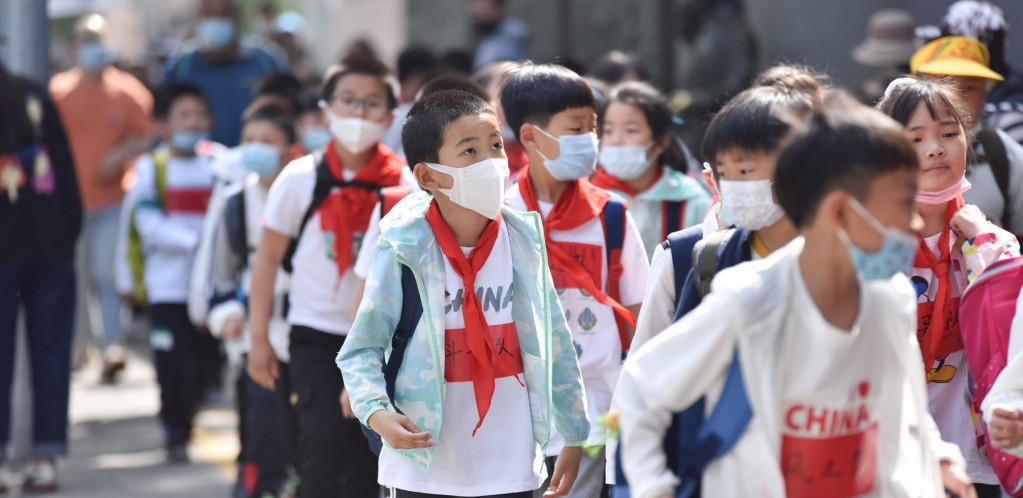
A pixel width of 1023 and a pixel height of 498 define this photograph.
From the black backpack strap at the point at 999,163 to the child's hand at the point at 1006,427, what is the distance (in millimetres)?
1451

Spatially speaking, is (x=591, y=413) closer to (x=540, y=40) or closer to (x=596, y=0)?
(x=596, y=0)

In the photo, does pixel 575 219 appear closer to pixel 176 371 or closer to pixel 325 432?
pixel 325 432

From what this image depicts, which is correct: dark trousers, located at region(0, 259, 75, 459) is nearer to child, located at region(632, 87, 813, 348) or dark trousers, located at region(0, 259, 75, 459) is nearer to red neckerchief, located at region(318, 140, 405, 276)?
red neckerchief, located at region(318, 140, 405, 276)

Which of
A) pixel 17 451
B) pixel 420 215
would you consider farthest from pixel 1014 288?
pixel 17 451

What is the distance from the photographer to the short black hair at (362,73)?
19.0ft

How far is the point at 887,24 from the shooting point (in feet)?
27.6

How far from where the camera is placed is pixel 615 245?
15.5 feet

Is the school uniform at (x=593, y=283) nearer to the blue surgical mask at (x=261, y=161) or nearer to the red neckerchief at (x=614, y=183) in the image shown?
the red neckerchief at (x=614, y=183)

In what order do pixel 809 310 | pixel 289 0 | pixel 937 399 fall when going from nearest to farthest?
1. pixel 809 310
2. pixel 937 399
3. pixel 289 0

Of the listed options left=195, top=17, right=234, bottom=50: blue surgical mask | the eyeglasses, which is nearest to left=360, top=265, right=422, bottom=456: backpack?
the eyeglasses

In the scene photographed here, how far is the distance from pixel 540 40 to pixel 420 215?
32.6 ft

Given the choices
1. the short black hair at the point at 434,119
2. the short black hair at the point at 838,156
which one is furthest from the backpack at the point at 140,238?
the short black hair at the point at 838,156

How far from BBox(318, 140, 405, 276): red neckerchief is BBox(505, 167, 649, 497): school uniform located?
→ 94 centimetres

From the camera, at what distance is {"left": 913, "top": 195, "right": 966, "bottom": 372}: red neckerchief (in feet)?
13.3
